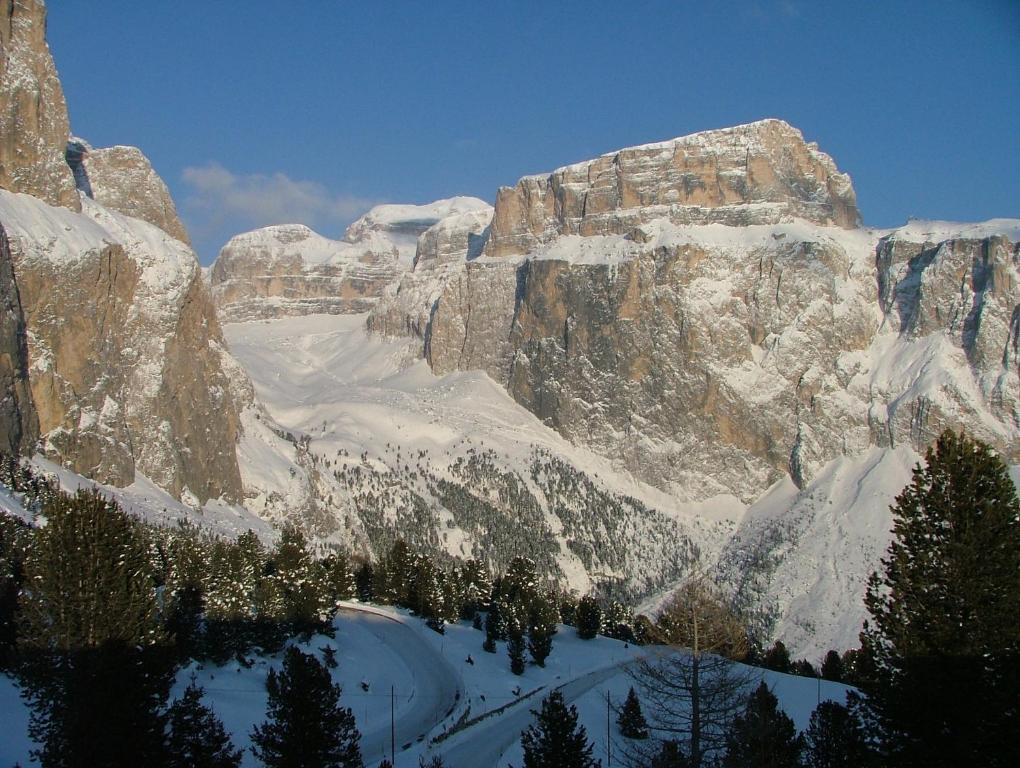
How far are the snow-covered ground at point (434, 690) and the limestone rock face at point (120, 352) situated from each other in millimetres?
79464

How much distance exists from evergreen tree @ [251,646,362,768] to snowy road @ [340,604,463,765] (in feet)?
54.4

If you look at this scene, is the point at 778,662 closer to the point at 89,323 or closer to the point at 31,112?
the point at 89,323

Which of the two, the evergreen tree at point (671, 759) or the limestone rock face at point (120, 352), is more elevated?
the limestone rock face at point (120, 352)

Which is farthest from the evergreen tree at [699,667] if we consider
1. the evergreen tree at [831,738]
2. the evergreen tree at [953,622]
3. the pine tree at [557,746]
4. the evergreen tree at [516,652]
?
the evergreen tree at [516,652]

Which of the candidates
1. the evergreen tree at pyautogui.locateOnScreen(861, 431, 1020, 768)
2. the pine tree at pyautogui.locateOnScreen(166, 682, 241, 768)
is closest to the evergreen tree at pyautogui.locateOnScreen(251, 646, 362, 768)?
the pine tree at pyautogui.locateOnScreen(166, 682, 241, 768)

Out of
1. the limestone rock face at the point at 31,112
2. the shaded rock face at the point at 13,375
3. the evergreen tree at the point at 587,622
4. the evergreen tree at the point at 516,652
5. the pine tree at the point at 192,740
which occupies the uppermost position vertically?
the limestone rock face at the point at 31,112

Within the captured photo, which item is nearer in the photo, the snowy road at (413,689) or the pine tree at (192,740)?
the pine tree at (192,740)

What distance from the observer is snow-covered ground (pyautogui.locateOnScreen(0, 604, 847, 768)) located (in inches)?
2111

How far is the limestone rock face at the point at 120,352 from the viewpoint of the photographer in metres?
152

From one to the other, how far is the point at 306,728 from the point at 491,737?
22496mm

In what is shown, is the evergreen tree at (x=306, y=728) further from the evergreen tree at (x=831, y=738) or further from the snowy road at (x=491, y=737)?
the evergreen tree at (x=831, y=738)

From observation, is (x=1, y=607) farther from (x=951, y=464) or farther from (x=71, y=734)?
(x=951, y=464)

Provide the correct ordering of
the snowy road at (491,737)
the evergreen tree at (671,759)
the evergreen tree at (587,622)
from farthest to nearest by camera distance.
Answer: the evergreen tree at (587,622)
the snowy road at (491,737)
the evergreen tree at (671,759)

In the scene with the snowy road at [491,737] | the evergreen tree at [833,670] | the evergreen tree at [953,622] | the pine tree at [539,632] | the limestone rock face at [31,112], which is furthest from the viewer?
the limestone rock face at [31,112]
